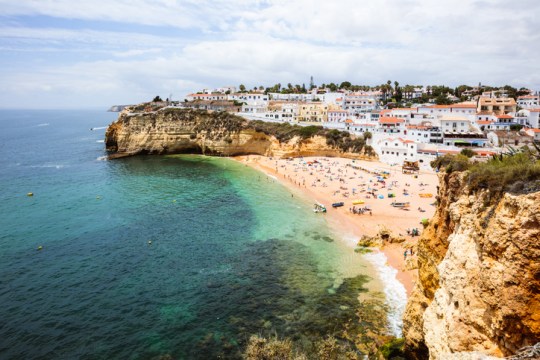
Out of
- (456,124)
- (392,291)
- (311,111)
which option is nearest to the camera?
(392,291)

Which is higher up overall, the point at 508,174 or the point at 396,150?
the point at 508,174

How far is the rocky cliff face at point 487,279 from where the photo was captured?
905 centimetres

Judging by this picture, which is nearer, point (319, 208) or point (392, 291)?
point (392, 291)

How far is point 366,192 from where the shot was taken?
48.8 metres

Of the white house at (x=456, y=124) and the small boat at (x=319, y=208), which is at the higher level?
the white house at (x=456, y=124)

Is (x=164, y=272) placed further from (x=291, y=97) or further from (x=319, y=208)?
(x=291, y=97)

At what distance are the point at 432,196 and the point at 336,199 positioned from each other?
13.1 metres

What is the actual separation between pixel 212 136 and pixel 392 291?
64.5 meters

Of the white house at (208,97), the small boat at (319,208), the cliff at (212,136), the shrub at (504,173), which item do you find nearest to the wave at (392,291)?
the shrub at (504,173)

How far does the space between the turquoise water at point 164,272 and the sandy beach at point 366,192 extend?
11.7ft

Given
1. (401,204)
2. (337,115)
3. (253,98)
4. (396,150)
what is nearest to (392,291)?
(401,204)

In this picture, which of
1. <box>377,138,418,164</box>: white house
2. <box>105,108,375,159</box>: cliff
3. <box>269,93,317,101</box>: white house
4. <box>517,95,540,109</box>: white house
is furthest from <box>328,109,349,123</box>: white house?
<box>517,95,540,109</box>: white house

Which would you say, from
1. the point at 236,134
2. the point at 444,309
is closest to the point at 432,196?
the point at 444,309

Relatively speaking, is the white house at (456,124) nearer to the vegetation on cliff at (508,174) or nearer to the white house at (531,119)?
the white house at (531,119)
